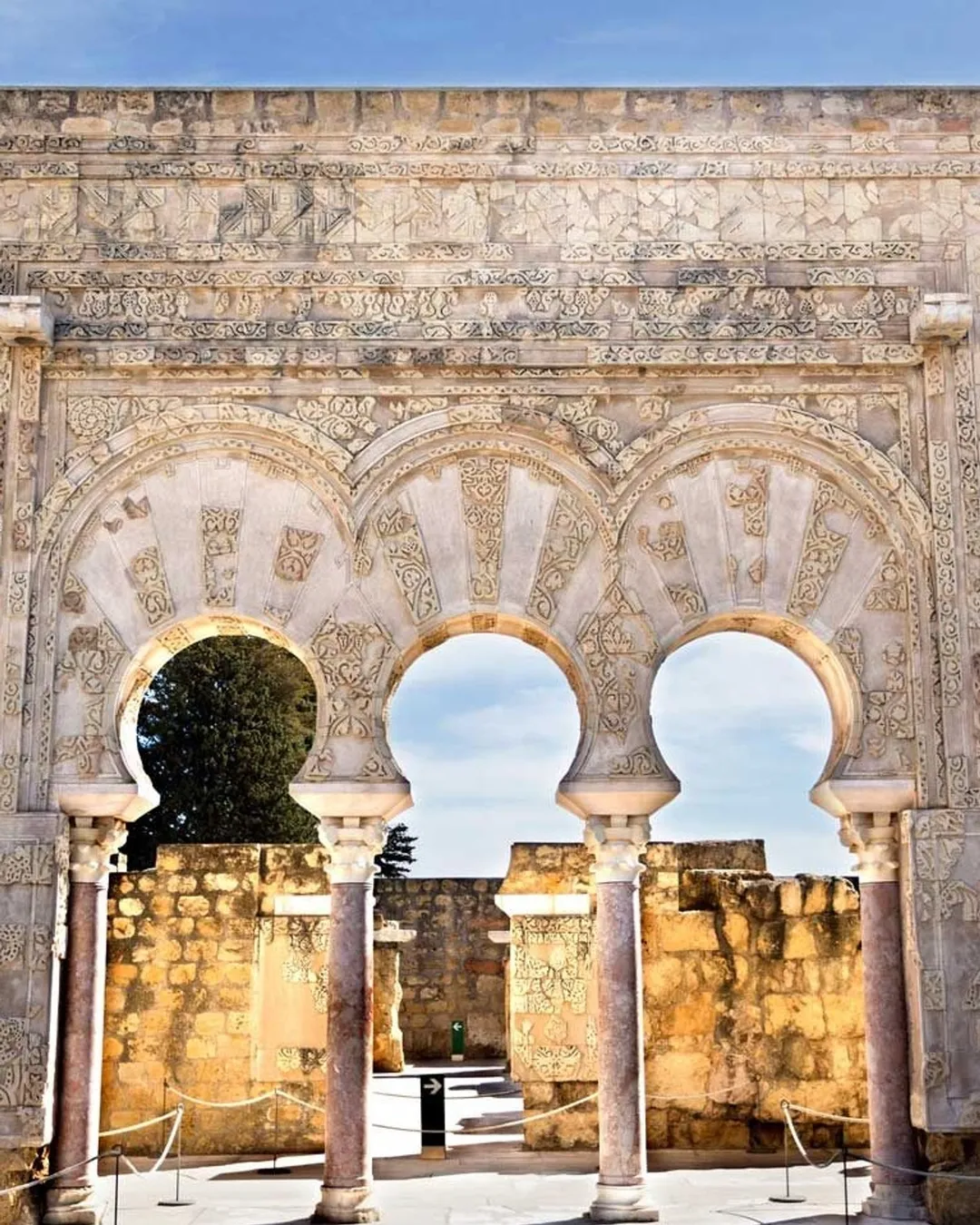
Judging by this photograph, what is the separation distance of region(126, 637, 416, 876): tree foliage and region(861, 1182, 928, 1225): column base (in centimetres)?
1769

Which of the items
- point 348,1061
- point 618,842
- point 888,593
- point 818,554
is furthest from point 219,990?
point 888,593

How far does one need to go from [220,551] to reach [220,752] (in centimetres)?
1694

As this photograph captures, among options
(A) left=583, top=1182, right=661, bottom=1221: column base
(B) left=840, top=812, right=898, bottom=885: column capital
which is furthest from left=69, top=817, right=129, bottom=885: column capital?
(B) left=840, top=812, right=898, bottom=885: column capital

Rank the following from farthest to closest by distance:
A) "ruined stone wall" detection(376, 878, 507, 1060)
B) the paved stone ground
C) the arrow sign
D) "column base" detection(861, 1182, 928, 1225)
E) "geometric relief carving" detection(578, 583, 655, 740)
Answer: "ruined stone wall" detection(376, 878, 507, 1060)
the arrow sign
"geometric relief carving" detection(578, 583, 655, 740)
the paved stone ground
"column base" detection(861, 1182, 928, 1225)

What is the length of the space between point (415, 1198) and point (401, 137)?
6946 mm

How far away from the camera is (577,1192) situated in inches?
407

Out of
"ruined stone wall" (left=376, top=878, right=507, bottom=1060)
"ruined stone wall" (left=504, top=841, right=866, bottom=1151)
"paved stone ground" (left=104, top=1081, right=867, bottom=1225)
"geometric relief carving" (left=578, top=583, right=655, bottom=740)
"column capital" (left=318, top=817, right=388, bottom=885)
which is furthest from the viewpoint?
"ruined stone wall" (left=376, top=878, right=507, bottom=1060)

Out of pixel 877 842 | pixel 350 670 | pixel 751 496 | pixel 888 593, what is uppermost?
pixel 751 496

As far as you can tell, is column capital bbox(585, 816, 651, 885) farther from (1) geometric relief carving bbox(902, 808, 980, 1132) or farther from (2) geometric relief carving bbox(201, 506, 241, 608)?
(2) geometric relief carving bbox(201, 506, 241, 608)

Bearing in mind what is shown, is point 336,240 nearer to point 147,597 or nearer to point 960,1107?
point 147,597

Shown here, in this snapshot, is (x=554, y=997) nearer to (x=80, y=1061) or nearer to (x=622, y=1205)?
(x=622, y=1205)

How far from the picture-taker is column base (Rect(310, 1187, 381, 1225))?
9016 mm

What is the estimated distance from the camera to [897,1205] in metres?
9.16

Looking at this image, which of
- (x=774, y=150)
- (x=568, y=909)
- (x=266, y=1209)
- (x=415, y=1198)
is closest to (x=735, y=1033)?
(x=568, y=909)
